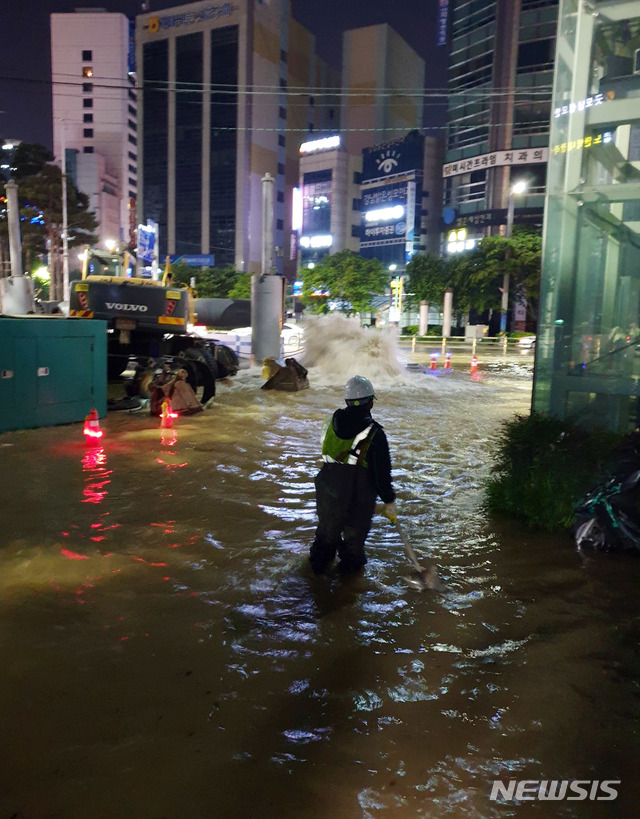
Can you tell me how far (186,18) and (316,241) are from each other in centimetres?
4280

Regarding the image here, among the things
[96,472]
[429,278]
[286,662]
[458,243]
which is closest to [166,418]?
[96,472]

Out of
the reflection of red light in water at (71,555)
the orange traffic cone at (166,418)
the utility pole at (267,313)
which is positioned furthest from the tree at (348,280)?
the reflection of red light in water at (71,555)

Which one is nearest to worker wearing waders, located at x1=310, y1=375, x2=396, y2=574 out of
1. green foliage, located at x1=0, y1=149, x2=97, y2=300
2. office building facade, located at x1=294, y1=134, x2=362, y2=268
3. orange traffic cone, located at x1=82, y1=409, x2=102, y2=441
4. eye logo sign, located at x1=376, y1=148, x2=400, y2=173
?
orange traffic cone, located at x1=82, y1=409, x2=102, y2=441

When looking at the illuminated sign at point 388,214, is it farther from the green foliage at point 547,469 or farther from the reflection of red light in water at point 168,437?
the green foliage at point 547,469

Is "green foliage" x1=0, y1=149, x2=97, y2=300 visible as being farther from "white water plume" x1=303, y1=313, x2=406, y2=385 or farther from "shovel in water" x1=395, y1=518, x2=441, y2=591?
"shovel in water" x1=395, y1=518, x2=441, y2=591

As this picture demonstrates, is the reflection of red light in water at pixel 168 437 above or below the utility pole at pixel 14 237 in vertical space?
below

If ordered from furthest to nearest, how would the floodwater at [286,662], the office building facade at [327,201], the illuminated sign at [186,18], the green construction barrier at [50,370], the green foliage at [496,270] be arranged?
the illuminated sign at [186,18] < the office building facade at [327,201] < the green foliage at [496,270] < the green construction barrier at [50,370] < the floodwater at [286,662]

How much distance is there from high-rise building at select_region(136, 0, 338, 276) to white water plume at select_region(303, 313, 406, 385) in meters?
75.8

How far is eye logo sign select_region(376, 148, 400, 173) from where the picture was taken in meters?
83.4

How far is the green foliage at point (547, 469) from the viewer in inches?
245

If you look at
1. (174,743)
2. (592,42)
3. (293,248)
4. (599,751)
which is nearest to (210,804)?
(174,743)

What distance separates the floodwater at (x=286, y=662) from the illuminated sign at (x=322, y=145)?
3512 inches

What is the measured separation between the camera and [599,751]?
3105 mm

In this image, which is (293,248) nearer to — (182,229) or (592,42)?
(182,229)
